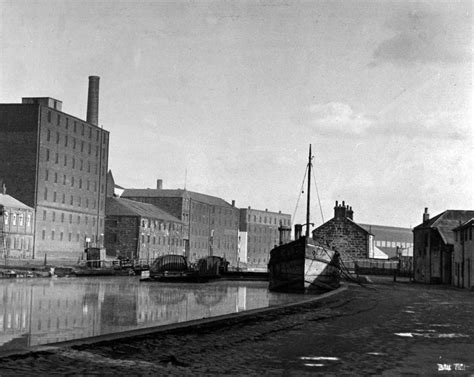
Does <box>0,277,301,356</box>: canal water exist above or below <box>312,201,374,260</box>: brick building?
below

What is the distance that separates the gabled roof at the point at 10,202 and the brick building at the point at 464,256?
4385cm

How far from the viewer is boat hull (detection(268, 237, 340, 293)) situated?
120ft

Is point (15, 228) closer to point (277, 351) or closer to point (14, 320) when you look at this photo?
point (14, 320)

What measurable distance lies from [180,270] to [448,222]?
2281 cm

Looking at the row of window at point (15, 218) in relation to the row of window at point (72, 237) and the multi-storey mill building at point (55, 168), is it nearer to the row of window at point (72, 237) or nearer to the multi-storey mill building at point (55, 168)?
the multi-storey mill building at point (55, 168)

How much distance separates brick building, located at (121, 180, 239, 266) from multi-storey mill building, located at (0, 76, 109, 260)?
77.9ft

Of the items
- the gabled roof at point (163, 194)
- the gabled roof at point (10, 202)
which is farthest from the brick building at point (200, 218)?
the gabled roof at point (10, 202)

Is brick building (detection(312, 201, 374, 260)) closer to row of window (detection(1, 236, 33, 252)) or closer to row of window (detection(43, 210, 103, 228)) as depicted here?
row of window (detection(43, 210, 103, 228))

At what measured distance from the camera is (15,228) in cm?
7006

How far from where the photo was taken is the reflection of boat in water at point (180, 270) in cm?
4688

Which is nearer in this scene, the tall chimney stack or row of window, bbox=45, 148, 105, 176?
row of window, bbox=45, 148, 105, 176

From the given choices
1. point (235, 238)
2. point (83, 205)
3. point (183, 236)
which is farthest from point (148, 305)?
point (235, 238)

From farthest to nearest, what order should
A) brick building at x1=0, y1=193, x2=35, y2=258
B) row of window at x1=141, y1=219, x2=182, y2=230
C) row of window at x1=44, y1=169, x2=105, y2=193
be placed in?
row of window at x1=141, y1=219, x2=182, y2=230, row of window at x1=44, y1=169, x2=105, y2=193, brick building at x1=0, y1=193, x2=35, y2=258

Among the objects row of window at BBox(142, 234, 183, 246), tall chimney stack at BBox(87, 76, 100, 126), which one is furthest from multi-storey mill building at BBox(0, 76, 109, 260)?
row of window at BBox(142, 234, 183, 246)
